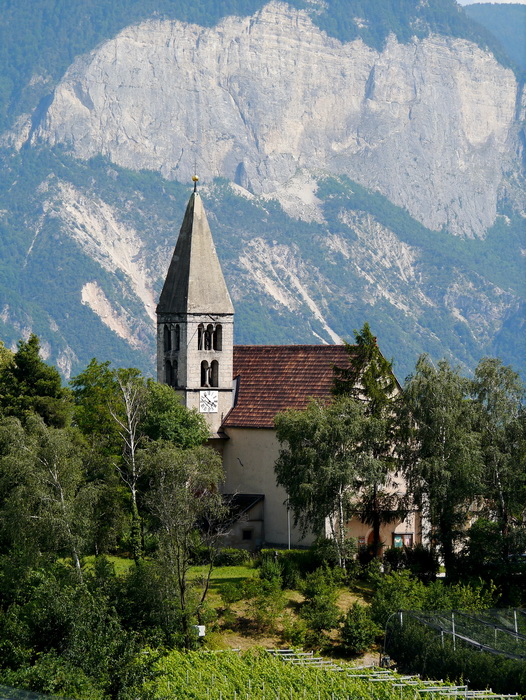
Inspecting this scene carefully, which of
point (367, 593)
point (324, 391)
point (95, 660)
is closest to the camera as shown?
point (95, 660)

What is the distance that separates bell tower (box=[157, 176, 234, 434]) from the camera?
7425 cm

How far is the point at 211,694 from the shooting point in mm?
48375

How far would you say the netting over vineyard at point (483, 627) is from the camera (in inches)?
2101

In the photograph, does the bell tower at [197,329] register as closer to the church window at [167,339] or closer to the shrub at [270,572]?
the church window at [167,339]

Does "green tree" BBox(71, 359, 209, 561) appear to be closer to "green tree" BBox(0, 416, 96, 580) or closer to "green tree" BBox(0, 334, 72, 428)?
"green tree" BBox(0, 334, 72, 428)

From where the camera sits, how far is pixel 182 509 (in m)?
56.9

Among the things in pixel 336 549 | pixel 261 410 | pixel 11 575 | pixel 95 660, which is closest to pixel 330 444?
pixel 336 549

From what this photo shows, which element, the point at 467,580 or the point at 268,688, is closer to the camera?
the point at 268,688

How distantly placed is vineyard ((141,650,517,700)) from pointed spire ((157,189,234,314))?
973 inches

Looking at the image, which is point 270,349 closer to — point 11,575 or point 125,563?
point 125,563

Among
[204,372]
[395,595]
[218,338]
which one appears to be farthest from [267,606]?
[218,338]

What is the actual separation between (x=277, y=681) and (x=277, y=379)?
2577 cm

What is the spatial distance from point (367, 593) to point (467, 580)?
4459 mm

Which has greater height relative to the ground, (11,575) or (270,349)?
(270,349)
